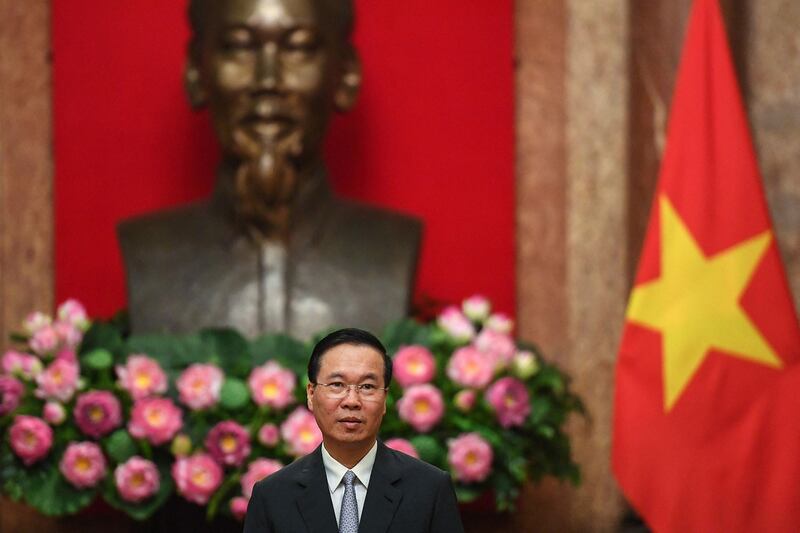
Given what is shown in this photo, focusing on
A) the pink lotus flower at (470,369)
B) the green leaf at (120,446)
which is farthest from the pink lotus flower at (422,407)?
the green leaf at (120,446)

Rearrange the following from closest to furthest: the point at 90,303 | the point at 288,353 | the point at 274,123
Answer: the point at 288,353, the point at 274,123, the point at 90,303

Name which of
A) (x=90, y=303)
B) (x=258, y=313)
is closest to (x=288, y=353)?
(x=258, y=313)

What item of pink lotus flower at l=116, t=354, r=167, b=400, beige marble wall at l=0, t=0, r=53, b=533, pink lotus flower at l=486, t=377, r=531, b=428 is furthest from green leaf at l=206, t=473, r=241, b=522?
beige marble wall at l=0, t=0, r=53, b=533

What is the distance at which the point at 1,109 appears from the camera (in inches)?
149

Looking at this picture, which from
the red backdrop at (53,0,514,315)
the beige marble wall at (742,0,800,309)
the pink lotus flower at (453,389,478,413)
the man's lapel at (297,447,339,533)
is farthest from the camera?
the red backdrop at (53,0,514,315)

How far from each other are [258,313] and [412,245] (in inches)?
16.2

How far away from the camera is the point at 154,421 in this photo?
2.83 m

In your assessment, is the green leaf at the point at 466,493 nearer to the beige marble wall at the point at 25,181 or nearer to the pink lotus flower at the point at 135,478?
the pink lotus flower at the point at 135,478

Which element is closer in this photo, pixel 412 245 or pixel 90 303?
pixel 412 245

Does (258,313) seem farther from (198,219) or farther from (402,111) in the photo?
(402,111)

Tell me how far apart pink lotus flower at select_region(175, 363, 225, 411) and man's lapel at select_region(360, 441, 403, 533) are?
1350 mm

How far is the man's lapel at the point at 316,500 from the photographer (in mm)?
1496

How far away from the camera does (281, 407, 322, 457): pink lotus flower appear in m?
2.77

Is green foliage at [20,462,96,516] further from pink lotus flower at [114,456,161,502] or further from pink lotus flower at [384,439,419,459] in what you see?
pink lotus flower at [384,439,419,459]
